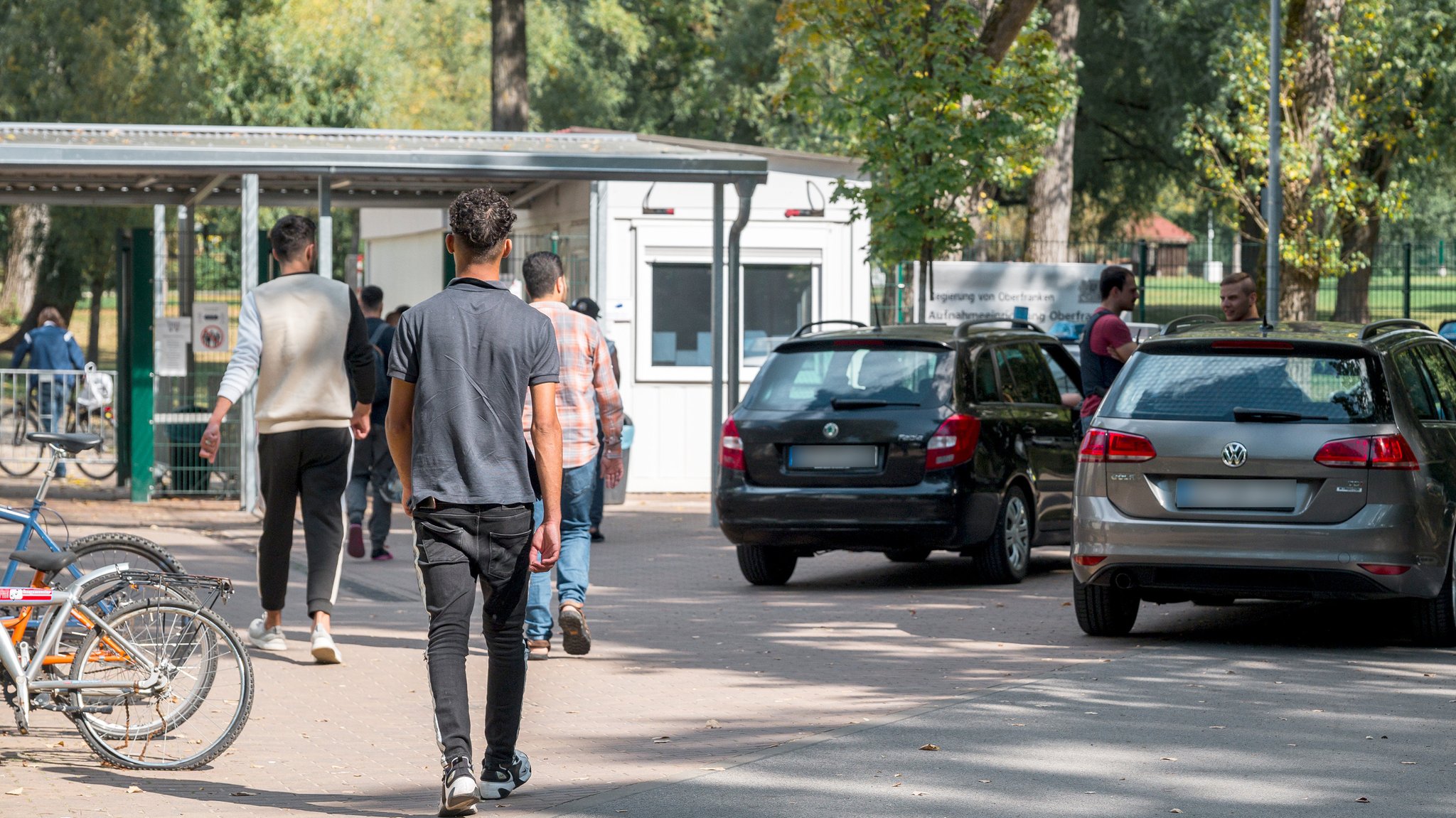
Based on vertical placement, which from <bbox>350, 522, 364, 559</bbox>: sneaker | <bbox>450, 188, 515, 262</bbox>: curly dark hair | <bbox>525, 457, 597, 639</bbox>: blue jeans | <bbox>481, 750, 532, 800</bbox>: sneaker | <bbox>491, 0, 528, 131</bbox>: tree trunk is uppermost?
<bbox>491, 0, 528, 131</bbox>: tree trunk

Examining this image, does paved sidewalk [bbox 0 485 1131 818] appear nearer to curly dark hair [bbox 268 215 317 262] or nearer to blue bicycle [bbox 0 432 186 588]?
blue bicycle [bbox 0 432 186 588]

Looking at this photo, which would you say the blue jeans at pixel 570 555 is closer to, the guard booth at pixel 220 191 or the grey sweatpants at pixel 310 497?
the grey sweatpants at pixel 310 497

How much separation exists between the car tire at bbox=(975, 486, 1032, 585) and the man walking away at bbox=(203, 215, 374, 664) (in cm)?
424

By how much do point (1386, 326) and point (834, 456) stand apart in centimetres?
320

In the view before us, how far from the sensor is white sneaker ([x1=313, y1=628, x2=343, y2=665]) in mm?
8367

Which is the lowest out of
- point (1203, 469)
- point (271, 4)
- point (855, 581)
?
point (855, 581)

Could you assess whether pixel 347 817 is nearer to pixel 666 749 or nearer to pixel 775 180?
pixel 666 749

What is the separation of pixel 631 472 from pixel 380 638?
9095 millimetres

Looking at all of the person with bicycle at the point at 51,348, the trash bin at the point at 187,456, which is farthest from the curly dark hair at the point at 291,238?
the person with bicycle at the point at 51,348

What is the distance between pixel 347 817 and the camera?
18.2ft

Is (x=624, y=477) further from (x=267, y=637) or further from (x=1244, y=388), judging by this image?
(x=1244, y=388)

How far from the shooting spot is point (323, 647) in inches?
329

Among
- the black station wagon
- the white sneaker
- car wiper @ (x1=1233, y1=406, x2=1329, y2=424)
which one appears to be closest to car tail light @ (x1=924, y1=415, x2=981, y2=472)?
the black station wagon

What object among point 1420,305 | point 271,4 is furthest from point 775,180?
point 271,4
